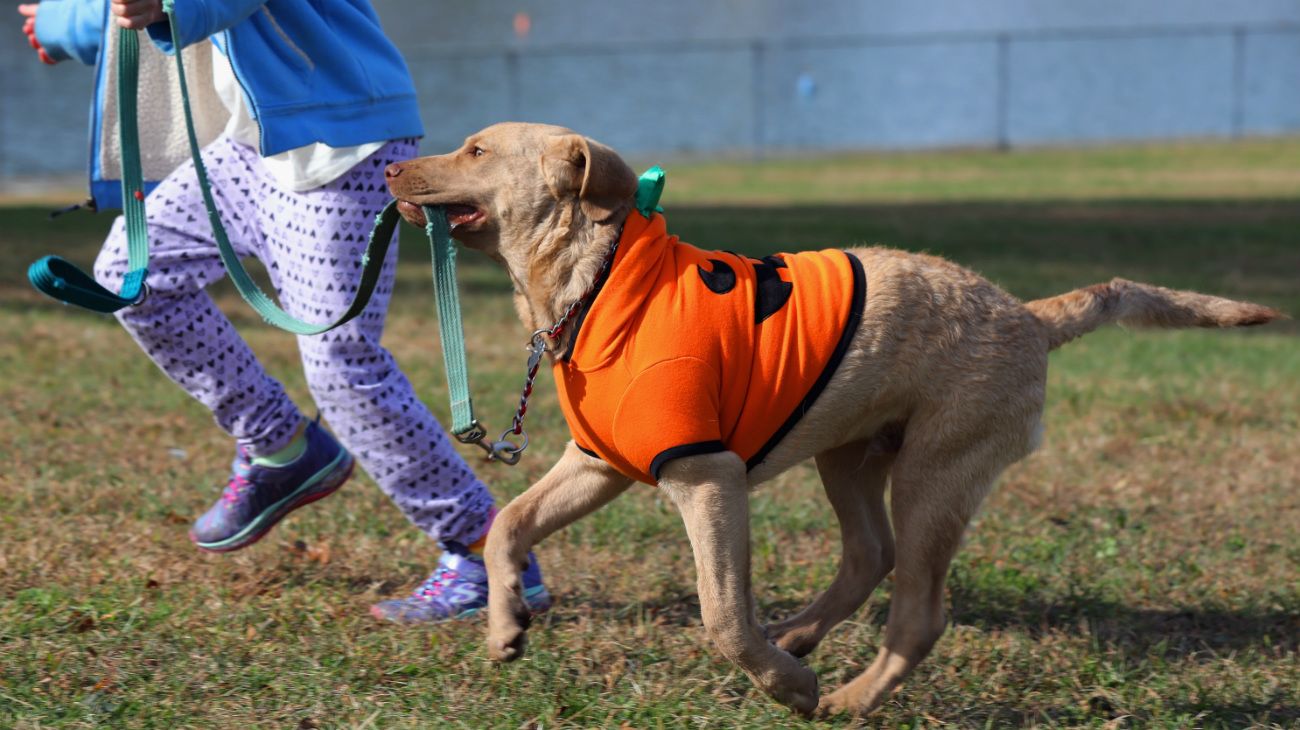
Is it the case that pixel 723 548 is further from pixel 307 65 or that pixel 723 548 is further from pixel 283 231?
pixel 307 65

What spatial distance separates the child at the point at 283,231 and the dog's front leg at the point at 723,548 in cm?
100

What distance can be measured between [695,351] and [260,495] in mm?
1906

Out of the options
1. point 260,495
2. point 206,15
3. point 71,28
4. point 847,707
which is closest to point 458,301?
point 206,15

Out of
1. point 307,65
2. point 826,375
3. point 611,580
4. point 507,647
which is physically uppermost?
point 307,65

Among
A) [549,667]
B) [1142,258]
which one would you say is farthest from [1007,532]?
[1142,258]

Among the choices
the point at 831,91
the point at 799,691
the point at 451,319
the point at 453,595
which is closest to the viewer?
the point at 799,691

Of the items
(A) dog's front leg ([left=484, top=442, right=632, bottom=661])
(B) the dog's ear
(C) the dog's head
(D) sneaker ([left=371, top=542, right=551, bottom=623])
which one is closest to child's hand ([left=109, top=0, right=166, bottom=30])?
(C) the dog's head

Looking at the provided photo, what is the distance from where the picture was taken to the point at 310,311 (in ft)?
14.6

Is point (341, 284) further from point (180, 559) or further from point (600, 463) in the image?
point (180, 559)

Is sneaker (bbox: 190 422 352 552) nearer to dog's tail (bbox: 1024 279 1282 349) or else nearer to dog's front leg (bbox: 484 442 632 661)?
dog's front leg (bbox: 484 442 632 661)

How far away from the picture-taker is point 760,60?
1165 inches

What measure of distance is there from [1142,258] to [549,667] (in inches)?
400

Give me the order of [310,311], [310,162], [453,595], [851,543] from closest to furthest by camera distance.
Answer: [310,162]
[310,311]
[851,543]
[453,595]

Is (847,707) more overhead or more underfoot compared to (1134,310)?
more underfoot
